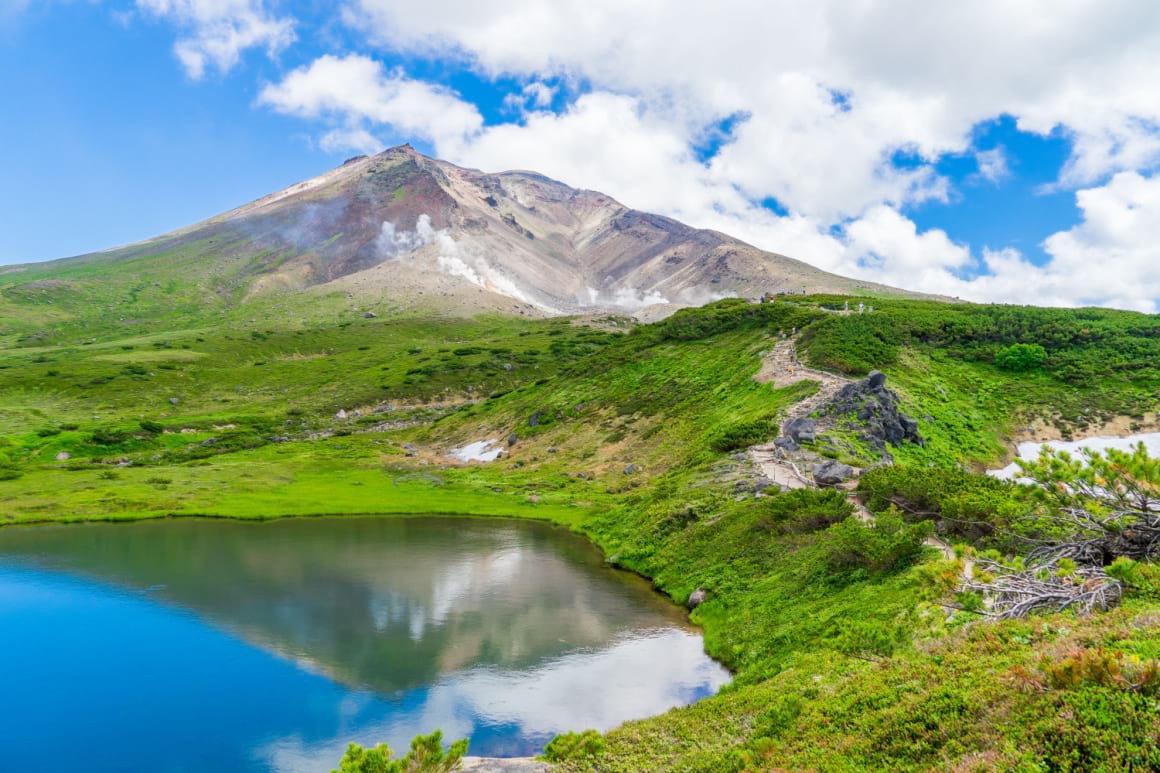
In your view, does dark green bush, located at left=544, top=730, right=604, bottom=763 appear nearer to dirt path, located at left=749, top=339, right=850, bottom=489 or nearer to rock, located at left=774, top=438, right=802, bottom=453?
dirt path, located at left=749, top=339, right=850, bottom=489

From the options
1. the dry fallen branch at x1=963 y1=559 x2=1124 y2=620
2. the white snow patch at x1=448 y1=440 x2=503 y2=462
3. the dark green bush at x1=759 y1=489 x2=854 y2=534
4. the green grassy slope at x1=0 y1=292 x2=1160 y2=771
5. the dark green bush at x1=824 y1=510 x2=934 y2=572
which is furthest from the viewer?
the white snow patch at x1=448 y1=440 x2=503 y2=462

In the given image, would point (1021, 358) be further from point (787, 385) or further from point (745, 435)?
point (745, 435)

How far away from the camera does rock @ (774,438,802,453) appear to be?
151ft

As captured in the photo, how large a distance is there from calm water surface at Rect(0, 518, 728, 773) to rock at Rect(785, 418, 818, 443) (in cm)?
1953

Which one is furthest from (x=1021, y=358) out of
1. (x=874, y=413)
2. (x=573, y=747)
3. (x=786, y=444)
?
(x=573, y=747)

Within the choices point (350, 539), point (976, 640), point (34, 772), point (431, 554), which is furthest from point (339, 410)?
point (976, 640)

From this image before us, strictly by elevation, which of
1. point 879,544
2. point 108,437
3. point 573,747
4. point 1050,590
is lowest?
point 573,747

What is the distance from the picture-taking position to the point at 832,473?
39.9 metres

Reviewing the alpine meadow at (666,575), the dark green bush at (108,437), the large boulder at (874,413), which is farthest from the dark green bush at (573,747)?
the dark green bush at (108,437)

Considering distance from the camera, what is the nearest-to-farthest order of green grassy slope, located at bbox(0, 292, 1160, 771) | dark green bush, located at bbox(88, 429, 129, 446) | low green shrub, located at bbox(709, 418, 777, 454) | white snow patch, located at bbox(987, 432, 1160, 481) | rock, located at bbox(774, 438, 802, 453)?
1. green grassy slope, located at bbox(0, 292, 1160, 771)
2. rock, located at bbox(774, 438, 802, 453)
3. white snow patch, located at bbox(987, 432, 1160, 481)
4. low green shrub, located at bbox(709, 418, 777, 454)
5. dark green bush, located at bbox(88, 429, 129, 446)

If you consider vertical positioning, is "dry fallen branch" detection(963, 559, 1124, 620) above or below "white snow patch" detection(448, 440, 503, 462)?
above

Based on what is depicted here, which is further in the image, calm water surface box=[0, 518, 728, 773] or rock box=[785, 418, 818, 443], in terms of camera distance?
rock box=[785, 418, 818, 443]

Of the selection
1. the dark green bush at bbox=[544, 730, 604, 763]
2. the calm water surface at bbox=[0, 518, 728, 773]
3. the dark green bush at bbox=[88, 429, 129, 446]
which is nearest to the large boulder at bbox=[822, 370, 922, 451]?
the calm water surface at bbox=[0, 518, 728, 773]

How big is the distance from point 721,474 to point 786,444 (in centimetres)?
583
